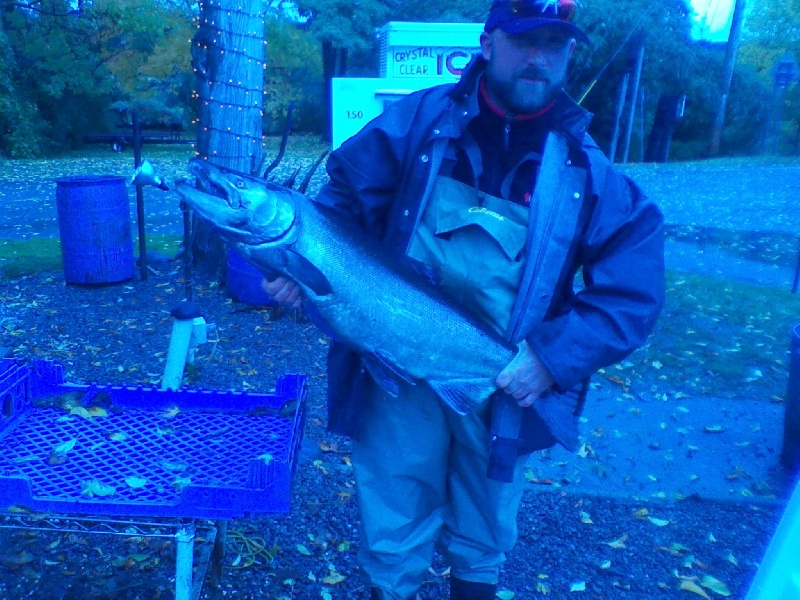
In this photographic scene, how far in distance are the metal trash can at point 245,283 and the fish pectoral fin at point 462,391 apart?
4.42m

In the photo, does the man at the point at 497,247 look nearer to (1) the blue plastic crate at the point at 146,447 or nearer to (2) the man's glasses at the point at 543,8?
(2) the man's glasses at the point at 543,8

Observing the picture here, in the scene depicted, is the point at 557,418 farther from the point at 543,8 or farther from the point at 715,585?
the point at 715,585

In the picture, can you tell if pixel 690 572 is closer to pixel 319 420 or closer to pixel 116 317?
pixel 319 420

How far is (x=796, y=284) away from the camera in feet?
26.7

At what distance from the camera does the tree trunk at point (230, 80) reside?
254 inches

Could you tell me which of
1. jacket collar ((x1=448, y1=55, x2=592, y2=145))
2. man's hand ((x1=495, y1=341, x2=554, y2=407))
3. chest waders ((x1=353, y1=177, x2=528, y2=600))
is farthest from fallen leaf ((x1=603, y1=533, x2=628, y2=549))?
jacket collar ((x1=448, y1=55, x2=592, y2=145))

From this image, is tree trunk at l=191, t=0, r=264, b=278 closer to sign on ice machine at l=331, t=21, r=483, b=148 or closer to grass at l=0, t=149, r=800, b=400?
sign on ice machine at l=331, t=21, r=483, b=148

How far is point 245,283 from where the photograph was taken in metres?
6.61

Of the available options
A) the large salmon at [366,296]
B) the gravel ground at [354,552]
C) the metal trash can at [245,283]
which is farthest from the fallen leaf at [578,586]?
the metal trash can at [245,283]

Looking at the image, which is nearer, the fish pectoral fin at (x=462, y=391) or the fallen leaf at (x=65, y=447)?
the fish pectoral fin at (x=462, y=391)

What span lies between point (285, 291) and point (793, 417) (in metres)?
3.28

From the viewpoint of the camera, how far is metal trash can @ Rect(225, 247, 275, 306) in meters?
6.54

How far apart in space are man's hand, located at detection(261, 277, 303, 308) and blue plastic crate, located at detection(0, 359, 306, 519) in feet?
1.56

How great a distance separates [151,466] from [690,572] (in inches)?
96.3
